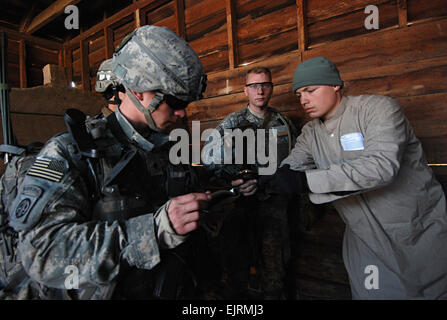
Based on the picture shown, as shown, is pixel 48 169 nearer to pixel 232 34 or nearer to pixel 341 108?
pixel 341 108

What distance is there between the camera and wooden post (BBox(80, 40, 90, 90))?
17.9 feet

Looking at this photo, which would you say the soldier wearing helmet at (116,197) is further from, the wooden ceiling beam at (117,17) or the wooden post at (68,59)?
the wooden post at (68,59)

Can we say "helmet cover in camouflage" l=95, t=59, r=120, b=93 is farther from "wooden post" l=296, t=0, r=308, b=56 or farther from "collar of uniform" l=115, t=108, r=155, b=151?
"wooden post" l=296, t=0, r=308, b=56

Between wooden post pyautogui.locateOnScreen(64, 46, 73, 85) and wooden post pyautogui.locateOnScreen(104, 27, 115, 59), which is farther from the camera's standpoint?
wooden post pyautogui.locateOnScreen(64, 46, 73, 85)

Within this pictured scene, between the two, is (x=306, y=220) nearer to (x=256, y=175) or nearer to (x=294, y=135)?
(x=294, y=135)

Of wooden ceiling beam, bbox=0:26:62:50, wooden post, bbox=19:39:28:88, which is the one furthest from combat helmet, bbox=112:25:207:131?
wooden post, bbox=19:39:28:88

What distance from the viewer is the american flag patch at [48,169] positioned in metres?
1.03

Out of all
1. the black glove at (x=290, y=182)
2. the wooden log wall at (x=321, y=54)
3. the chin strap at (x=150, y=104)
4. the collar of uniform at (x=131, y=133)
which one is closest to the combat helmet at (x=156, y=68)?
the chin strap at (x=150, y=104)

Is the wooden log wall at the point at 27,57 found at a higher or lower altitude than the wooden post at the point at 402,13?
higher

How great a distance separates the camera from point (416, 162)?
1709 mm

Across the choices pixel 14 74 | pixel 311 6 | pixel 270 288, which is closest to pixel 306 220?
pixel 270 288

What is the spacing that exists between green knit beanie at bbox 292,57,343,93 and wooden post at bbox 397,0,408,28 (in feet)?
4.02

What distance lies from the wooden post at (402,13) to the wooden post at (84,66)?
5.98 m

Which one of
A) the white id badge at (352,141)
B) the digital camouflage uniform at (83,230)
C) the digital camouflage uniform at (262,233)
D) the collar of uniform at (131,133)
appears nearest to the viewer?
the digital camouflage uniform at (83,230)
